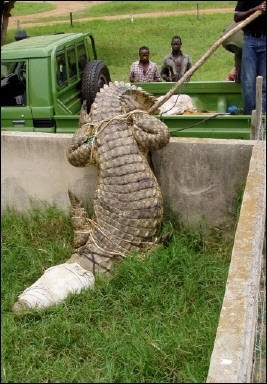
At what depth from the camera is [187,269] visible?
3.99 m

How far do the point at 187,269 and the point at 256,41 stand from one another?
2135 mm

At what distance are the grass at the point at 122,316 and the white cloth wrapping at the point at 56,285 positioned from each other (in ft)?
0.20

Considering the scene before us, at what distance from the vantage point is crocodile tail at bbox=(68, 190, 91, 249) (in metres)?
4.29

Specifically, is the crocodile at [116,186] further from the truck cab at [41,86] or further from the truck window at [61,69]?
the truck window at [61,69]

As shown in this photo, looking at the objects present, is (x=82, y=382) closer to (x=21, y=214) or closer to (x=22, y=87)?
(x=21, y=214)

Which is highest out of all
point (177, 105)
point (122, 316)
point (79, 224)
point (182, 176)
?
point (177, 105)

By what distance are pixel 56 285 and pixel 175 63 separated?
3.08 metres

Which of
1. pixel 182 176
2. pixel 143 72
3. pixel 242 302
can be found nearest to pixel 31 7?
pixel 242 302

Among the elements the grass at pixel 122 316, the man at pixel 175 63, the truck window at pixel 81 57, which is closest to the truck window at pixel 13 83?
the truck window at pixel 81 57

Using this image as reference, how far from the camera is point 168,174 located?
15.1 ft

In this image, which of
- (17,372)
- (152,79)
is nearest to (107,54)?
(152,79)

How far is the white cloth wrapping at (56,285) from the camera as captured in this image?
3637mm

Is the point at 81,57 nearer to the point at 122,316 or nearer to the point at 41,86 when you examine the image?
the point at 41,86

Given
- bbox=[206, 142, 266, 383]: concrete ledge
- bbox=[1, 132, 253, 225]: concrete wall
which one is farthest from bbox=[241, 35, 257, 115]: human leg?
bbox=[206, 142, 266, 383]: concrete ledge
